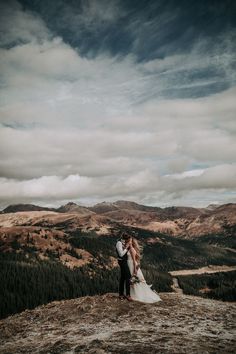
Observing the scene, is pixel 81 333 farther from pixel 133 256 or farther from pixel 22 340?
pixel 133 256

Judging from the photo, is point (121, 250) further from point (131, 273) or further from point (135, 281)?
point (135, 281)

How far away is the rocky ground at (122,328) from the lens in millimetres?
15577

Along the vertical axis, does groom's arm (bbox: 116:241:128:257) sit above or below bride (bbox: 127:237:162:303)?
above

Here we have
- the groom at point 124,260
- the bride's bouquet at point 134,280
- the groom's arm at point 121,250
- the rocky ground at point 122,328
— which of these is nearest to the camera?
the rocky ground at point 122,328

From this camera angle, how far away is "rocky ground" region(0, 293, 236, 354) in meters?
15.6

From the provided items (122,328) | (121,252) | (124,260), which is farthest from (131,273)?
(122,328)

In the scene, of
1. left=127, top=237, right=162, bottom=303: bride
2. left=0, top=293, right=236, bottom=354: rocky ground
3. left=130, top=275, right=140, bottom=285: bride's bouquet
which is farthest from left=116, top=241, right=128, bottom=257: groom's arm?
left=0, top=293, right=236, bottom=354: rocky ground

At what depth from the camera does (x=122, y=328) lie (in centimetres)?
1920

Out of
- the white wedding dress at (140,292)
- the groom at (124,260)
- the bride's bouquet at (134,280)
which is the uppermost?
the groom at (124,260)

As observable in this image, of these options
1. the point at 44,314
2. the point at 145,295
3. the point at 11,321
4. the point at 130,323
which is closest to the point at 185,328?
the point at 130,323

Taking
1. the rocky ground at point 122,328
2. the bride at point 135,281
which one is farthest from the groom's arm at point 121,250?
the rocky ground at point 122,328

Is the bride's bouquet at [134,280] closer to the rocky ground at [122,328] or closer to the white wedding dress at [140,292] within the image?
the white wedding dress at [140,292]

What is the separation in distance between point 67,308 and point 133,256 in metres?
6.58

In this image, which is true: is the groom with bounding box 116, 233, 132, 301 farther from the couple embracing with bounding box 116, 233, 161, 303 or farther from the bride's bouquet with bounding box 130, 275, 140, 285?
the bride's bouquet with bounding box 130, 275, 140, 285
